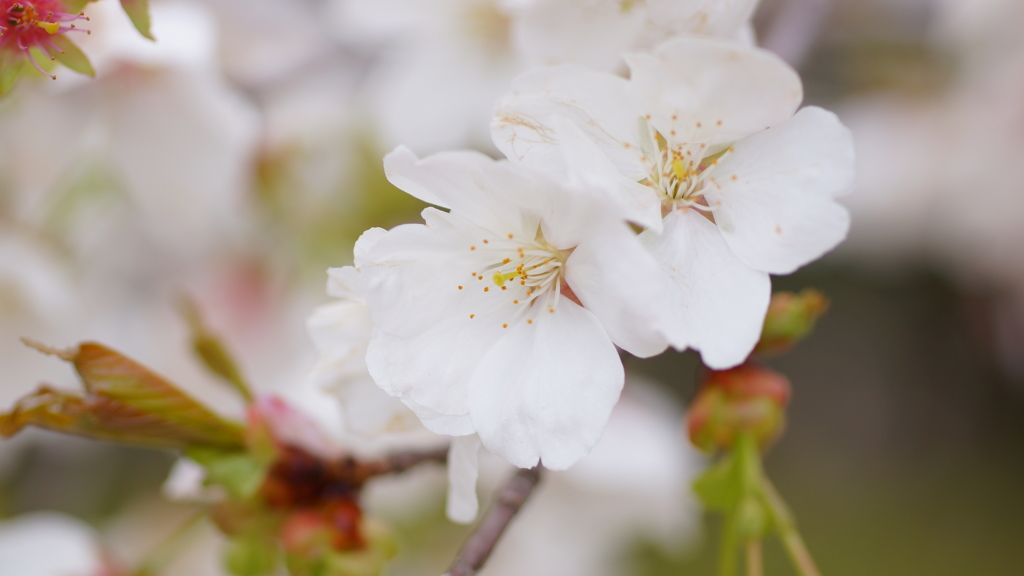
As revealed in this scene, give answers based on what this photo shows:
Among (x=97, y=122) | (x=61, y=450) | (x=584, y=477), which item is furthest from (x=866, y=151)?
(x=61, y=450)

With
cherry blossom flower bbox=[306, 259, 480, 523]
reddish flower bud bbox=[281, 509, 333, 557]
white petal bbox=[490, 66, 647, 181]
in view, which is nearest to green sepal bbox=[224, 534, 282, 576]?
reddish flower bud bbox=[281, 509, 333, 557]

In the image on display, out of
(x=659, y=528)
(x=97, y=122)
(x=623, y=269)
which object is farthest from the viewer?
(x=659, y=528)

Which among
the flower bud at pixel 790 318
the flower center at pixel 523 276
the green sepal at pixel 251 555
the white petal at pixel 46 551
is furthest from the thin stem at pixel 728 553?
the white petal at pixel 46 551

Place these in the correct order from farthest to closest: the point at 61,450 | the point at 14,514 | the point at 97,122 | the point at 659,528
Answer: the point at 61,450, the point at 14,514, the point at 659,528, the point at 97,122

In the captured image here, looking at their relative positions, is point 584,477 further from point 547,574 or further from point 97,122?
point 97,122

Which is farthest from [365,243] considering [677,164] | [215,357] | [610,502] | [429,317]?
[610,502]
